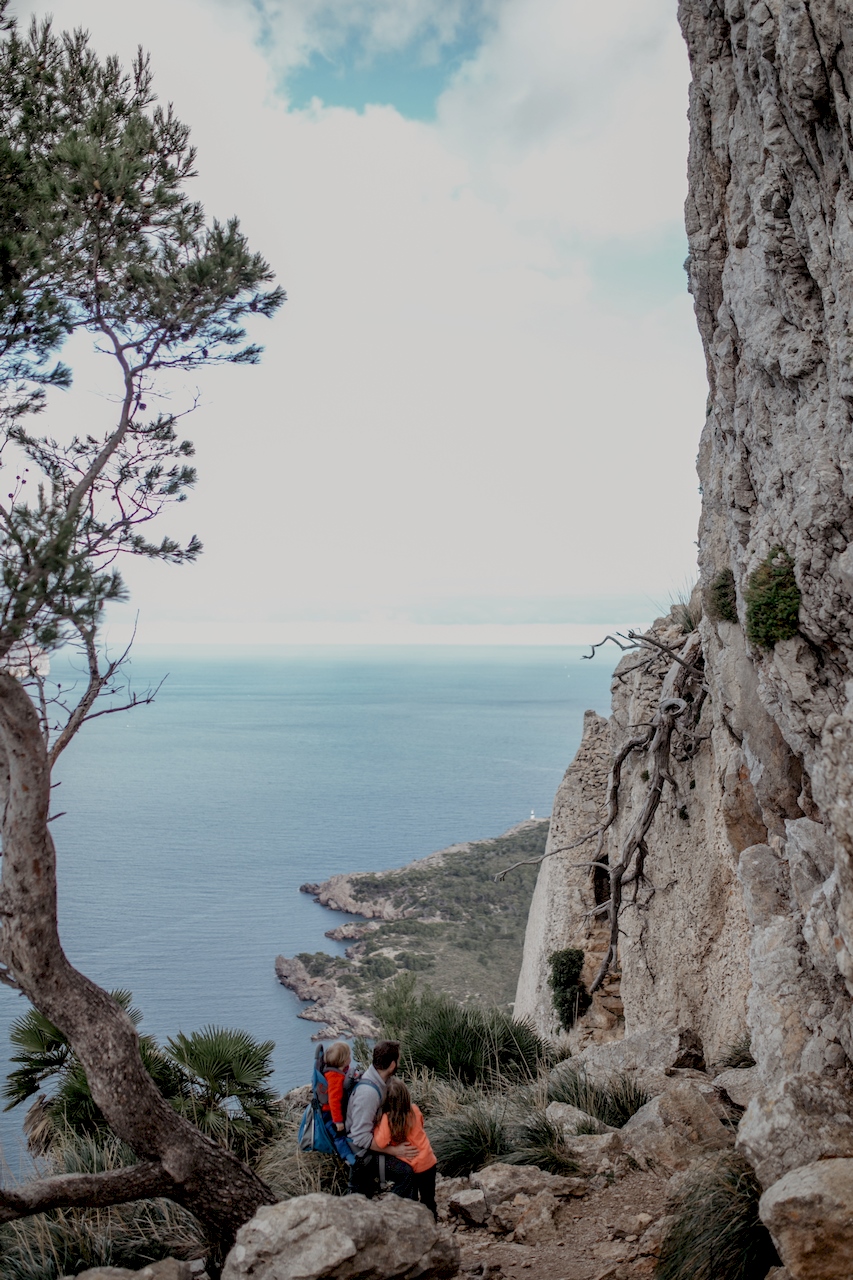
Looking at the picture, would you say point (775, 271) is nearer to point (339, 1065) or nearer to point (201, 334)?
point (201, 334)

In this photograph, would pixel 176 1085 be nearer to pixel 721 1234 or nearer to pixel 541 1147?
pixel 541 1147

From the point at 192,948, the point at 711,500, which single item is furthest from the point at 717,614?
the point at 192,948

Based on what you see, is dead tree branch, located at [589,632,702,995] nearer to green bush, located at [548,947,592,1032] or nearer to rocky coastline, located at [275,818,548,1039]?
green bush, located at [548,947,592,1032]

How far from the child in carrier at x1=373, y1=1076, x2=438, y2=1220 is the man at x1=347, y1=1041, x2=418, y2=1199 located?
4cm

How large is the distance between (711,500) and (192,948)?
35805 mm

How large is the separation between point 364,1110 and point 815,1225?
9.13ft

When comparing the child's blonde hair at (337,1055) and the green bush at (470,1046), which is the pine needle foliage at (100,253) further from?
the green bush at (470,1046)

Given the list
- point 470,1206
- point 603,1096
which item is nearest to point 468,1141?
point 470,1206

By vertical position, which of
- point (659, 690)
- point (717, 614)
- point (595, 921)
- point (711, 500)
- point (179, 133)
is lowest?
point (595, 921)

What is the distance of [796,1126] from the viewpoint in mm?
4582

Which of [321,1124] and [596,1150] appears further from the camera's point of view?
[596,1150]

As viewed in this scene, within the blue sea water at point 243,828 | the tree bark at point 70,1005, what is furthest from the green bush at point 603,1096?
the blue sea water at point 243,828

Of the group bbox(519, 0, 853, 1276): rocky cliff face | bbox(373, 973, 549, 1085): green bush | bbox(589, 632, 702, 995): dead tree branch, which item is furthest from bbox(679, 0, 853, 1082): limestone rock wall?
bbox(373, 973, 549, 1085): green bush

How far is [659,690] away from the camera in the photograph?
13.0 m
